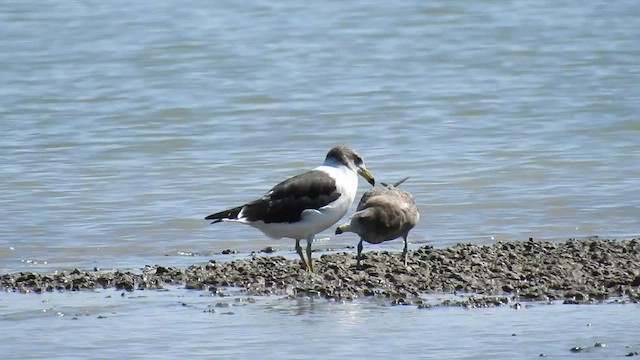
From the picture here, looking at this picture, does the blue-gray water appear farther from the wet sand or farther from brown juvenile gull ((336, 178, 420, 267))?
brown juvenile gull ((336, 178, 420, 267))

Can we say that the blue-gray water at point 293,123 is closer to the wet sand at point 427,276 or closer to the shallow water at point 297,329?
the shallow water at point 297,329

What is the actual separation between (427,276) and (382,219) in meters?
0.66

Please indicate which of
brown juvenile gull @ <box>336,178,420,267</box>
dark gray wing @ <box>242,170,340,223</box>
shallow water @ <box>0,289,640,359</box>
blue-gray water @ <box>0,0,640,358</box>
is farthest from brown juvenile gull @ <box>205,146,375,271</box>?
shallow water @ <box>0,289,640,359</box>

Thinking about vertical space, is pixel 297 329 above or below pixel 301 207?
below

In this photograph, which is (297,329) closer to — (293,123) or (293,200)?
(293,200)

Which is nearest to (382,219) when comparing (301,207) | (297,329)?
(301,207)

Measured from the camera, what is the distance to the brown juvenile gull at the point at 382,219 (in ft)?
31.9

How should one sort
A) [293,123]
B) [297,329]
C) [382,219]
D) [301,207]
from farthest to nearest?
[293,123] → [301,207] → [382,219] → [297,329]

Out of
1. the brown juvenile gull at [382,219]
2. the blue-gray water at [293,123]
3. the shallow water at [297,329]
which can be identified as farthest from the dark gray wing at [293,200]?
the shallow water at [297,329]

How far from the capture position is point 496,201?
1295 centimetres

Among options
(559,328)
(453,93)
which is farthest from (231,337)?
(453,93)

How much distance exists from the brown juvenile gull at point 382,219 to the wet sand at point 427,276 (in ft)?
0.62

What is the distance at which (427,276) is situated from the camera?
9273 millimetres

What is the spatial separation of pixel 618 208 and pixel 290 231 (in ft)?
12.4
